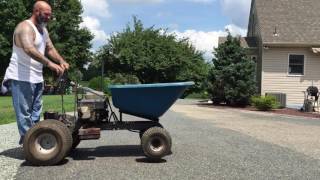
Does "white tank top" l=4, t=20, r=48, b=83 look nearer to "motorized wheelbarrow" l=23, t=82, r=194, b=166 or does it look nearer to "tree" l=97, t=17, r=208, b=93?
"motorized wheelbarrow" l=23, t=82, r=194, b=166

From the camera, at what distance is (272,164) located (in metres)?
8.35

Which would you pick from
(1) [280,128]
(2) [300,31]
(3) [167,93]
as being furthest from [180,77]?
(3) [167,93]

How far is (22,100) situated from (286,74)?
77.4 feet

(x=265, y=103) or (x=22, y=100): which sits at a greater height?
(x=22, y=100)

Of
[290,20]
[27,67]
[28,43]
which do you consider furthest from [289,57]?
[28,43]

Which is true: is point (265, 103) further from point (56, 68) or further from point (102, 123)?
point (56, 68)

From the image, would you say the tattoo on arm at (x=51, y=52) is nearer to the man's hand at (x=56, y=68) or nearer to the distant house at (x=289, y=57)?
the man's hand at (x=56, y=68)

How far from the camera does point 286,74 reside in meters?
30.2

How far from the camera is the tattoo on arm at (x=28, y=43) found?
26.3 ft

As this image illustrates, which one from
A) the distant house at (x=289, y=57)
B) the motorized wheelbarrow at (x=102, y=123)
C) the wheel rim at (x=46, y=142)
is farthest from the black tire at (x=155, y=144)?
the distant house at (x=289, y=57)

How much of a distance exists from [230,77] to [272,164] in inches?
798

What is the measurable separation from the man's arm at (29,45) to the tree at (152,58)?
114 ft

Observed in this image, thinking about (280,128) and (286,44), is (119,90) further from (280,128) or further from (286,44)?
(286,44)

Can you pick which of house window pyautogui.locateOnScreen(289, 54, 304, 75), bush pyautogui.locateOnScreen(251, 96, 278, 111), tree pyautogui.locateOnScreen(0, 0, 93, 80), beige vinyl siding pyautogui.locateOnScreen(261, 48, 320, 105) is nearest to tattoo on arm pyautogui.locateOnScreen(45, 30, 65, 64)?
bush pyautogui.locateOnScreen(251, 96, 278, 111)
